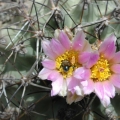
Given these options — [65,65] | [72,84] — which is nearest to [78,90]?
[72,84]

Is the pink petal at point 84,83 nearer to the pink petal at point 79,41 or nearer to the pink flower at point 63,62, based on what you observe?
the pink flower at point 63,62

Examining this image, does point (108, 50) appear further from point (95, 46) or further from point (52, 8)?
point (52, 8)

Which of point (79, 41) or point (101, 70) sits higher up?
point (79, 41)

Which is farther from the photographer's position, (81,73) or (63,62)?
(63,62)

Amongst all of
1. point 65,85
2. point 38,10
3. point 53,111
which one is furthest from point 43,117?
point 38,10

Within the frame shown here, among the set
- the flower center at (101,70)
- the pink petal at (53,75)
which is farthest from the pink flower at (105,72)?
the pink petal at (53,75)

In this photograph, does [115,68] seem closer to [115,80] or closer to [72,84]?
[115,80]
